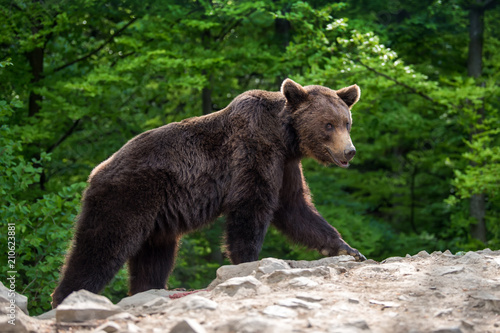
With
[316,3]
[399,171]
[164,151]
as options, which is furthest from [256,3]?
[399,171]

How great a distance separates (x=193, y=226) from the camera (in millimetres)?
5609

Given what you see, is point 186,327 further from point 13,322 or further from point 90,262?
point 90,262

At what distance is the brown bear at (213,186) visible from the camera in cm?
501

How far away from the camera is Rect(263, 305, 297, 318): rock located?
3.36m

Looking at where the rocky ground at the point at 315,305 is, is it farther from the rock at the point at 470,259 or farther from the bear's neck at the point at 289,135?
the bear's neck at the point at 289,135

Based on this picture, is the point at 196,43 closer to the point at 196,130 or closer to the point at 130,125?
the point at 130,125

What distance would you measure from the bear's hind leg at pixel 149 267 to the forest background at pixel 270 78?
4970mm

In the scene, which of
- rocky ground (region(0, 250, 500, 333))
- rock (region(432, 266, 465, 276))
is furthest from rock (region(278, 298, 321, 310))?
rock (region(432, 266, 465, 276))

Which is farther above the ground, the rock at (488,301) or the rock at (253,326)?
the rock at (253,326)

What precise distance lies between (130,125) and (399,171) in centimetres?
894

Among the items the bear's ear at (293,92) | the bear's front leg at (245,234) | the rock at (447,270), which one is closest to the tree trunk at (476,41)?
the bear's ear at (293,92)

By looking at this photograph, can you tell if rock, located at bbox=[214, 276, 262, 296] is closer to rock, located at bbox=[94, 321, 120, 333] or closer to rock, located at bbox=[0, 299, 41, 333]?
rock, located at bbox=[94, 321, 120, 333]

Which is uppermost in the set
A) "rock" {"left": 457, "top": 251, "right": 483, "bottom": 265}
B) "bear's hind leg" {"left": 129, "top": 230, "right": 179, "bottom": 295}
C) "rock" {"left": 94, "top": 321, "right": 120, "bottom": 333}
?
"rock" {"left": 94, "top": 321, "right": 120, "bottom": 333}

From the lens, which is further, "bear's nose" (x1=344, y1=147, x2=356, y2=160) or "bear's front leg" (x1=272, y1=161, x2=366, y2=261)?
"bear's front leg" (x1=272, y1=161, x2=366, y2=261)
